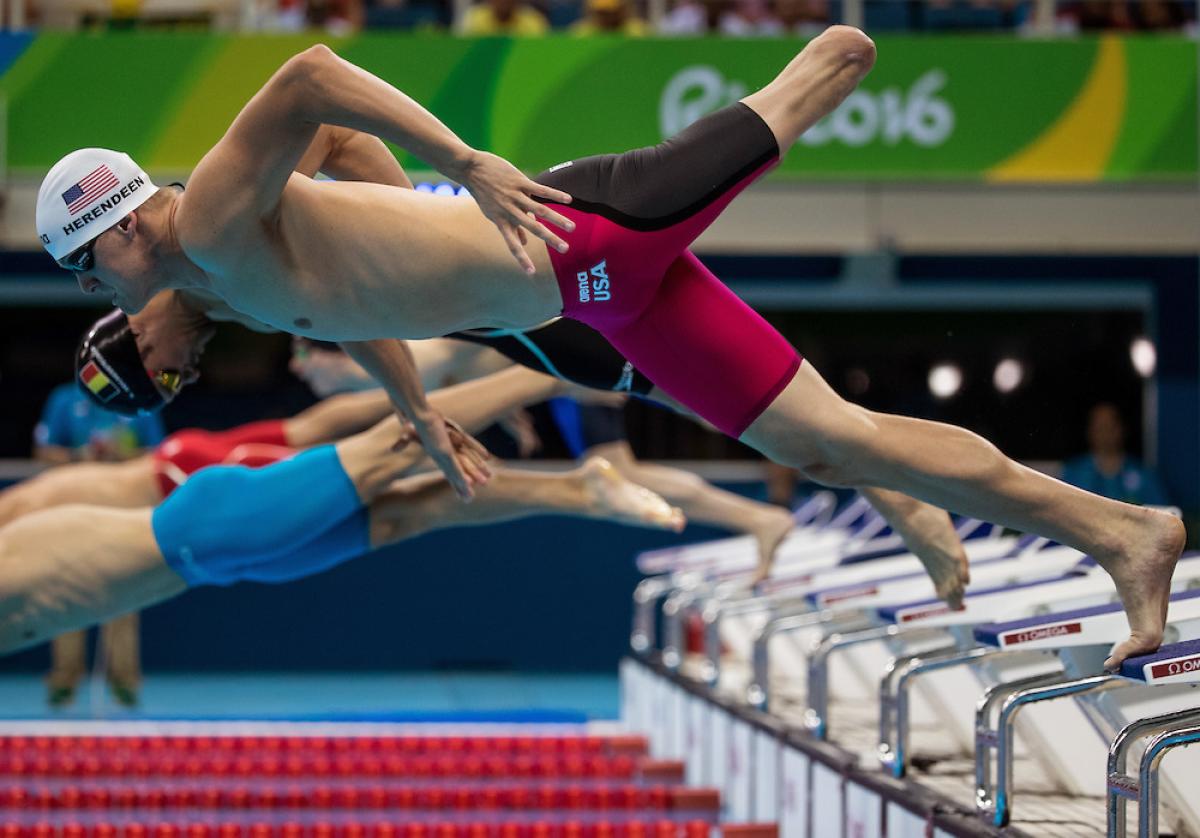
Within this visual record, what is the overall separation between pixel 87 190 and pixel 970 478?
169 cm

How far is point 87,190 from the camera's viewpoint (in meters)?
2.76

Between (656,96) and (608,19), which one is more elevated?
(608,19)

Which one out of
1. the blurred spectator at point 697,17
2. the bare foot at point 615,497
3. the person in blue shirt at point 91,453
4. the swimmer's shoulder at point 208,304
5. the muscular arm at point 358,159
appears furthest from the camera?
the blurred spectator at point 697,17

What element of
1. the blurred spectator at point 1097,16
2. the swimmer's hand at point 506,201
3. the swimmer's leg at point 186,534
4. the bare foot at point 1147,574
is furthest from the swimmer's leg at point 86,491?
the blurred spectator at point 1097,16

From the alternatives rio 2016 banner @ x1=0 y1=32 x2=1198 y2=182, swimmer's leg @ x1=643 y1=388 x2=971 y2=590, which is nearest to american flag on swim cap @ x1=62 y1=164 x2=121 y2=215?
swimmer's leg @ x1=643 y1=388 x2=971 y2=590

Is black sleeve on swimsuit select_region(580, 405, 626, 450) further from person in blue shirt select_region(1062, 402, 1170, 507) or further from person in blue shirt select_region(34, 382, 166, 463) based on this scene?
person in blue shirt select_region(1062, 402, 1170, 507)

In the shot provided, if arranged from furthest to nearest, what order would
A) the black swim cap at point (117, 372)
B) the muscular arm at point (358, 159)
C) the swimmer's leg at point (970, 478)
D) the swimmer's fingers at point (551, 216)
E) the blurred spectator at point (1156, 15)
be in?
the blurred spectator at point (1156, 15) < the black swim cap at point (117, 372) < the muscular arm at point (358, 159) < the swimmer's leg at point (970, 478) < the swimmer's fingers at point (551, 216)

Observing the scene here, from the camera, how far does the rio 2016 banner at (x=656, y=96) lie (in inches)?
320

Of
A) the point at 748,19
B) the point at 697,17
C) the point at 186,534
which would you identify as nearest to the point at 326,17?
the point at 697,17

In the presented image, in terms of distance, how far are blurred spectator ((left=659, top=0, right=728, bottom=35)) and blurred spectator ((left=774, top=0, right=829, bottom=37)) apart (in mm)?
438

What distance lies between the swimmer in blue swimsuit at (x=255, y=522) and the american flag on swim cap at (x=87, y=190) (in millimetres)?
1428

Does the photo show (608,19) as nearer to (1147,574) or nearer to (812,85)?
(812,85)

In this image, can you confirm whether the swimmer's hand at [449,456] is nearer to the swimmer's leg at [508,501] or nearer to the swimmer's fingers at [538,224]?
the swimmer's leg at [508,501]

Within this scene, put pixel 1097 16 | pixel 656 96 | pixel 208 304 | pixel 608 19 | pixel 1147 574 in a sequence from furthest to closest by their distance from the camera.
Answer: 1. pixel 1097 16
2. pixel 608 19
3. pixel 656 96
4. pixel 208 304
5. pixel 1147 574
